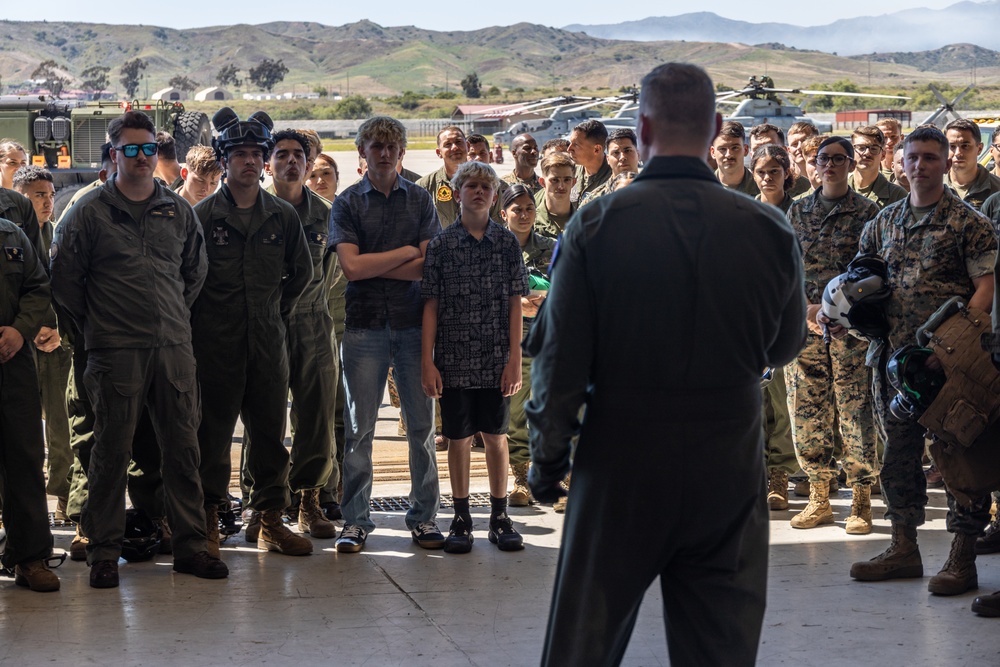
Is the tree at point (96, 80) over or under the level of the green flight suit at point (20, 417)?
over

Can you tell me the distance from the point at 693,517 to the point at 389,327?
2.90 m

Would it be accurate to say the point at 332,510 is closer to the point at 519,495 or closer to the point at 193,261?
the point at 519,495

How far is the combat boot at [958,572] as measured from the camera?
4.58 m

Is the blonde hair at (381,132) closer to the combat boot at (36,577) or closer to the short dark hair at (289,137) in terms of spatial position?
the short dark hair at (289,137)

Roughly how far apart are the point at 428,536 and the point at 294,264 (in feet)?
4.56

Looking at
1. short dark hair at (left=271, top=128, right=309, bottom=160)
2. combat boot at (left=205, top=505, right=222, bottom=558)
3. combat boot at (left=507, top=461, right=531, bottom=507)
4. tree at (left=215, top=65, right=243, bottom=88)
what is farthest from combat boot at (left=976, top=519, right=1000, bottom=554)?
tree at (left=215, top=65, right=243, bottom=88)

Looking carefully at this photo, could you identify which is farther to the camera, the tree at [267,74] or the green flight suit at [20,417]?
the tree at [267,74]

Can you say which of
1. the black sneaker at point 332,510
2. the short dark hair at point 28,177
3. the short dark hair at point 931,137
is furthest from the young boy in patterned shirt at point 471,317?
the short dark hair at point 28,177

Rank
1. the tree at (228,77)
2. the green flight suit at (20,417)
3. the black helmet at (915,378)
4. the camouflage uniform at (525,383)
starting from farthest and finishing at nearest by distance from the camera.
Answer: the tree at (228,77) → the camouflage uniform at (525,383) → the green flight suit at (20,417) → the black helmet at (915,378)

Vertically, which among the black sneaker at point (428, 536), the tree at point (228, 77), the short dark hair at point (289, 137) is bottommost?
the black sneaker at point (428, 536)

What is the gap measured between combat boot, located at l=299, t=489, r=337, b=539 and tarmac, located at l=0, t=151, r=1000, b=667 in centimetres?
15

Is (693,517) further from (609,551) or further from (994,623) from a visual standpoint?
(994,623)

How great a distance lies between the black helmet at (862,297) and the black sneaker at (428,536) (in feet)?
6.60

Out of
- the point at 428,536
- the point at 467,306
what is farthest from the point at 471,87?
the point at 428,536
